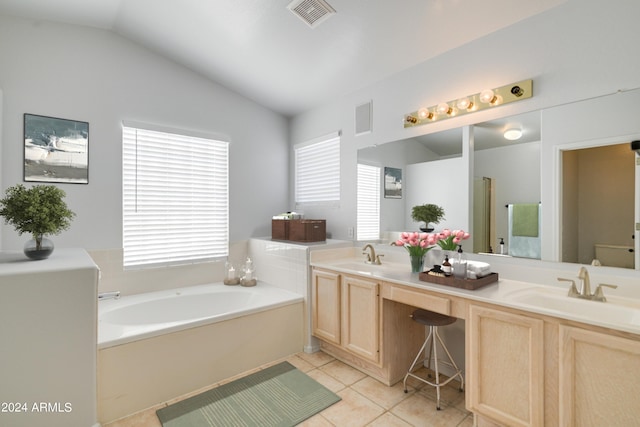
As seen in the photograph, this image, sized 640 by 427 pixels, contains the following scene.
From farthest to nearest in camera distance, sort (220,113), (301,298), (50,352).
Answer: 1. (220,113)
2. (301,298)
3. (50,352)

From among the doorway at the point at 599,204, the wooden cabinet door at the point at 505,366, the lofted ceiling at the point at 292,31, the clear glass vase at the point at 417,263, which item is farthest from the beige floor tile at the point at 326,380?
the lofted ceiling at the point at 292,31

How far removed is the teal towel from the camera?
1977 millimetres

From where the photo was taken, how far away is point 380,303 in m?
2.27

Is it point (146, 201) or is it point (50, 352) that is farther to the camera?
point (146, 201)

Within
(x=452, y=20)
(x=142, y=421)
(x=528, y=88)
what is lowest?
(x=142, y=421)

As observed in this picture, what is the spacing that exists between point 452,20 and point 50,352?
3.21 metres

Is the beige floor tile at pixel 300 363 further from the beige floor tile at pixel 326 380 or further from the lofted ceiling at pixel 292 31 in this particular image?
the lofted ceiling at pixel 292 31

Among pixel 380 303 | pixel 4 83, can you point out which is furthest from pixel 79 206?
pixel 380 303

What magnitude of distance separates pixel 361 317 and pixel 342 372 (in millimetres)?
547

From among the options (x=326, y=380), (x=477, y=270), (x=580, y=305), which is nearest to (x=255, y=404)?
(x=326, y=380)

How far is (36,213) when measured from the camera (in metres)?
1.68

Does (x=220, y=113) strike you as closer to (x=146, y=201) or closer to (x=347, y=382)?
(x=146, y=201)

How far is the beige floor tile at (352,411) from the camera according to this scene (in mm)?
1925

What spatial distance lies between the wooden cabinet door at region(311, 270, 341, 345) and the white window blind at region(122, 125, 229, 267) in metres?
1.34
